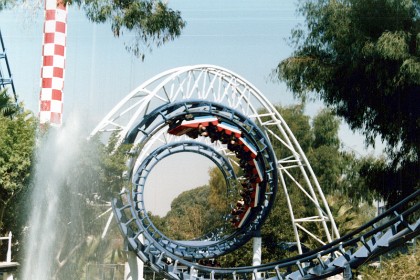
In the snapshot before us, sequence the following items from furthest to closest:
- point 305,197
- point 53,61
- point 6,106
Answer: point 305,197, point 6,106, point 53,61

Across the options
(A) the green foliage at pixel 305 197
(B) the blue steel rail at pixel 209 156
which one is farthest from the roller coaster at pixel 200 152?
(A) the green foliage at pixel 305 197

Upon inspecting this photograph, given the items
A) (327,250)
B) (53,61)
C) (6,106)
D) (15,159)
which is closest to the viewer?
(327,250)

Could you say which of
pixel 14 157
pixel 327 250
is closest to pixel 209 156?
pixel 14 157

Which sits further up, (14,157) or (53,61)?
(53,61)

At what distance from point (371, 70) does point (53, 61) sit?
8112mm

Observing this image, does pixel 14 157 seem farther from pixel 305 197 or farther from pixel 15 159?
pixel 305 197

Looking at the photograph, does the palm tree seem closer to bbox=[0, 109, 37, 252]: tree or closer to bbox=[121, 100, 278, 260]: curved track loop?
bbox=[0, 109, 37, 252]: tree

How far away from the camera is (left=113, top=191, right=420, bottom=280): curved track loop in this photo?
12.6m

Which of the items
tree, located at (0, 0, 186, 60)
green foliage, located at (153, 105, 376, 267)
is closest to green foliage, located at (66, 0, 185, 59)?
tree, located at (0, 0, 186, 60)

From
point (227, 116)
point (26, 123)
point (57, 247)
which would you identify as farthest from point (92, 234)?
point (227, 116)

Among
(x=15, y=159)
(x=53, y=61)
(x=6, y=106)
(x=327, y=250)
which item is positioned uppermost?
(x=53, y=61)

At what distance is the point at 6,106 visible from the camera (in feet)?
62.0

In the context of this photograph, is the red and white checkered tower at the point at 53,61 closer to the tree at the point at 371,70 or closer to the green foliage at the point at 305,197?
the tree at the point at 371,70

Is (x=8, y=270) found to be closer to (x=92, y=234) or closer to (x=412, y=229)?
(x=92, y=234)
